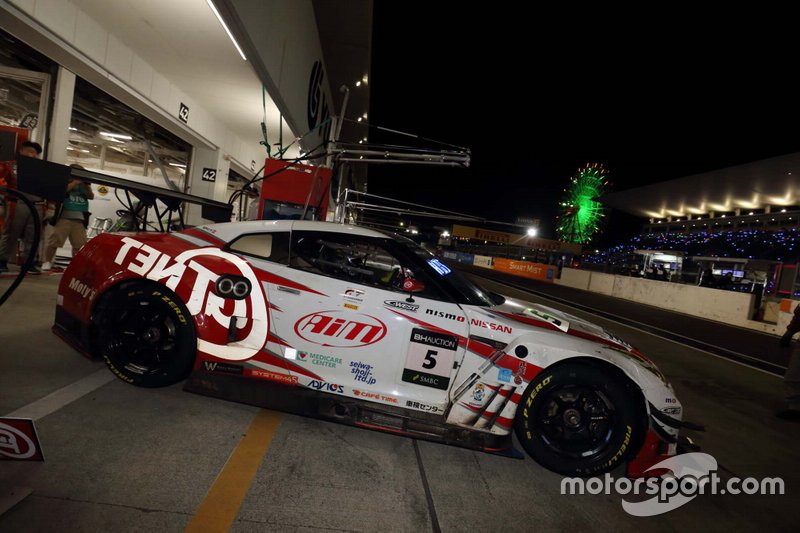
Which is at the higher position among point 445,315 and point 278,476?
point 445,315

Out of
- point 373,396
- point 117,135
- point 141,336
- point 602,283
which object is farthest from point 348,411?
point 602,283

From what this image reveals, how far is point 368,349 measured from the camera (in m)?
2.65

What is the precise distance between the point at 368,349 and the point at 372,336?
0.28ft

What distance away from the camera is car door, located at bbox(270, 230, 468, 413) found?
2623 millimetres

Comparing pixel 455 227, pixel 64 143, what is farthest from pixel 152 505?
pixel 455 227

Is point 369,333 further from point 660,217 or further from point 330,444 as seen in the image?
point 660,217

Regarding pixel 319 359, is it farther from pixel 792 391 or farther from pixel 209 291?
pixel 792 391

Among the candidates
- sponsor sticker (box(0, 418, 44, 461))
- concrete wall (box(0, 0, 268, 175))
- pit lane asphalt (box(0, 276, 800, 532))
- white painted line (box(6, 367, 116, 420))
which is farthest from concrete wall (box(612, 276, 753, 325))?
sponsor sticker (box(0, 418, 44, 461))

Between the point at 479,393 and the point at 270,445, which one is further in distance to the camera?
the point at 479,393

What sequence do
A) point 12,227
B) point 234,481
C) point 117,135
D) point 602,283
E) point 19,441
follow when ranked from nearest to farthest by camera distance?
1. point 19,441
2. point 234,481
3. point 12,227
4. point 117,135
5. point 602,283

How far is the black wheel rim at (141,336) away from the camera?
288 cm

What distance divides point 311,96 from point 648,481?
9998 millimetres

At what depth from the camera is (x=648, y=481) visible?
2734 millimetres

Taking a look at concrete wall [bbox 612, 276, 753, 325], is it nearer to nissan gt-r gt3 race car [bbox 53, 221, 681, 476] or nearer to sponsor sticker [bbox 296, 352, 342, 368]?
nissan gt-r gt3 race car [bbox 53, 221, 681, 476]
